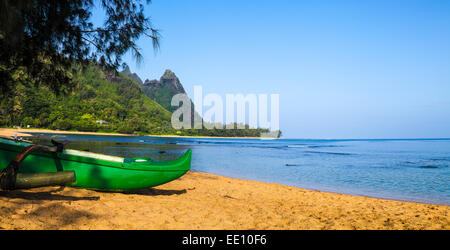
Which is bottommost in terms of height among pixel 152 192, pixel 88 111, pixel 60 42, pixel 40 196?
pixel 152 192

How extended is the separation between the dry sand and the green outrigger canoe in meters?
0.30

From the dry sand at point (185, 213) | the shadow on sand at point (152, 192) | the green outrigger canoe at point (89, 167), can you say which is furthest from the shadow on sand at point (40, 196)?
the shadow on sand at point (152, 192)

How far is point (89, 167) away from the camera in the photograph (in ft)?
18.2

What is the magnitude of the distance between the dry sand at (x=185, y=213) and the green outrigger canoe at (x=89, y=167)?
1.00ft

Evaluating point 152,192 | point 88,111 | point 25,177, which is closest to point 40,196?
point 25,177

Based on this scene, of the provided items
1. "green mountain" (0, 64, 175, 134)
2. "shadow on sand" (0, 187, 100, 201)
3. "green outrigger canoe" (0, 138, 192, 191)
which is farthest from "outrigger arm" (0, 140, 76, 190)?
"green mountain" (0, 64, 175, 134)

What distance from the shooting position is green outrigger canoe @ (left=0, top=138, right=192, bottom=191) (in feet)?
17.7

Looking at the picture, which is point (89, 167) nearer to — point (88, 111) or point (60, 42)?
point (60, 42)

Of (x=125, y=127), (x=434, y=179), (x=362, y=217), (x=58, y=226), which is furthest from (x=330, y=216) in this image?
(x=125, y=127)

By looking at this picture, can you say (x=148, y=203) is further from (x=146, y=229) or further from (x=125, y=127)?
(x=125, y=127)

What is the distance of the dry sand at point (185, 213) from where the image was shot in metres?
3.91

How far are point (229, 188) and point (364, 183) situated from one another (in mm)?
7288

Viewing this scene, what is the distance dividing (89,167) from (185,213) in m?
2.34

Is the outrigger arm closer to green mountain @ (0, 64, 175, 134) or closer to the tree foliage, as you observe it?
the tree foliage
